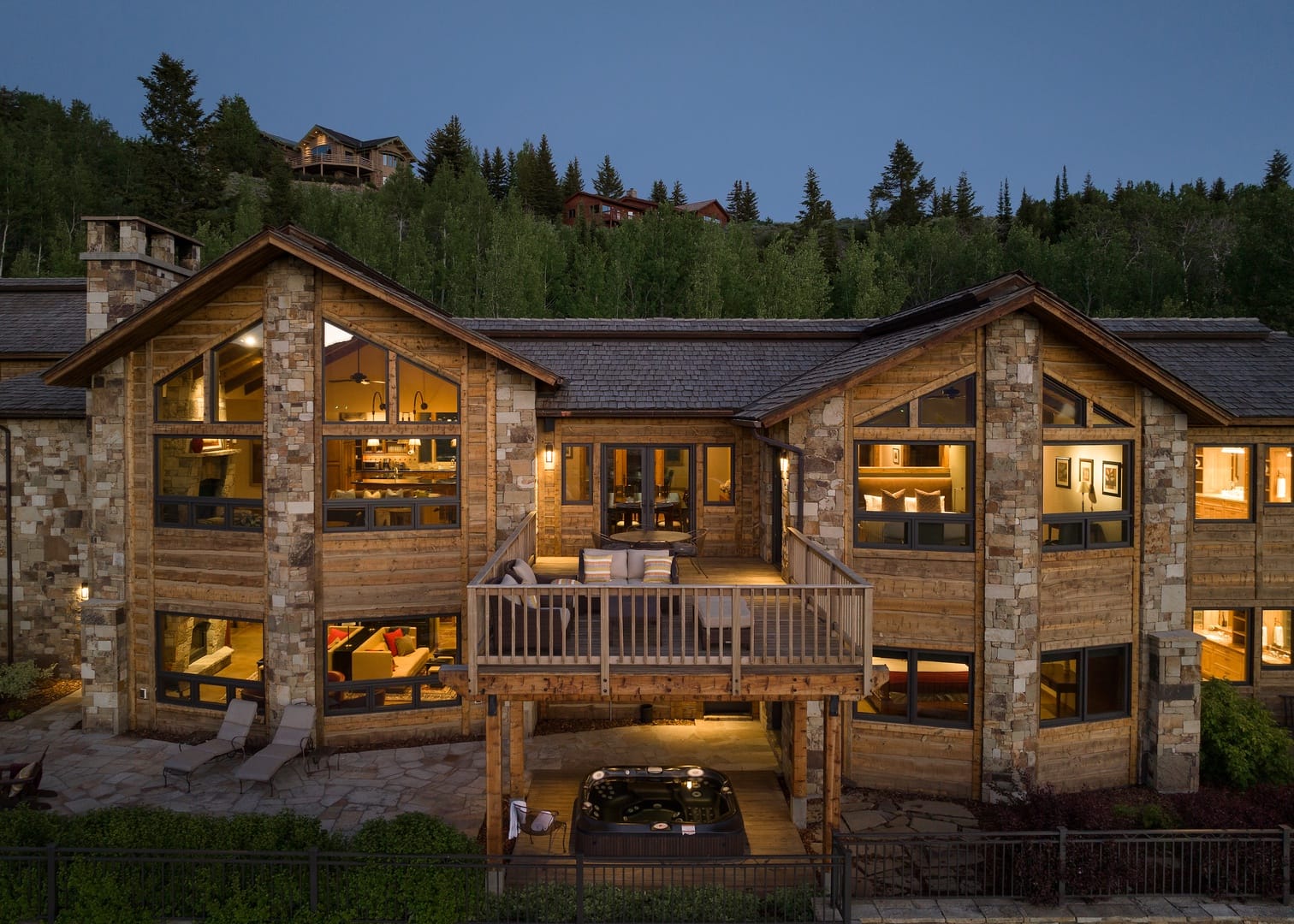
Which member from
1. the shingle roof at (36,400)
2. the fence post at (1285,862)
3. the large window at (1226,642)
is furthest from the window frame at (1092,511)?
the shingle roof at (36,400)

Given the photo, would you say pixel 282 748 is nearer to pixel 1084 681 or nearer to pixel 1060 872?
pixel 1060 872

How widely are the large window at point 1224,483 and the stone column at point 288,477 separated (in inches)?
617

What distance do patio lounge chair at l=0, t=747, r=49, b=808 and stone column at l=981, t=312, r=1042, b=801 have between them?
43.8 feet

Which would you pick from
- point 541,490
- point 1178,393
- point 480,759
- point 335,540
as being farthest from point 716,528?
point 1178,393

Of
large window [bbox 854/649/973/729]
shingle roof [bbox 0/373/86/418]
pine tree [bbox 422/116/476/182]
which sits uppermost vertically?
pine tree [bbox 422/116/476/182]

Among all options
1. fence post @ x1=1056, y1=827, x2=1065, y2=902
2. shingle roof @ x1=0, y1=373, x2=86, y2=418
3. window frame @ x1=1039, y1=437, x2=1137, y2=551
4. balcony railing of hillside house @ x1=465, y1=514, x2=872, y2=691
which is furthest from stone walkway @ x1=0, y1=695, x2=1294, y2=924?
shingle roof @ x1=0, y1=373, x2=86, y2=418

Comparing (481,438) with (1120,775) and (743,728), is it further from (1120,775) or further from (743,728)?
(1120,775)

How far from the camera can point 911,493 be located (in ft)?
37.0

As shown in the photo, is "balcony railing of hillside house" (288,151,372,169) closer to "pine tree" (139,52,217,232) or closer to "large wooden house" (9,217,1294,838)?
"pine tree" (139,52,217,232)

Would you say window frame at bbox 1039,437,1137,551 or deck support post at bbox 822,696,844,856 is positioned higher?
window frame at bbox 1039,437,1137,551

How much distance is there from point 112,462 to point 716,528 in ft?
35.0

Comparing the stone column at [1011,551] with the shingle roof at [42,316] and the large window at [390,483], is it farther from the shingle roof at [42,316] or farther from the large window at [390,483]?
the shingle roof at [42,316]

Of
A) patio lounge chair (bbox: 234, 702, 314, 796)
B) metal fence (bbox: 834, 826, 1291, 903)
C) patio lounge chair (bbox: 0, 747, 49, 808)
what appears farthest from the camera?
patio lounge chair (bbox: 234, 702, 314, 796)

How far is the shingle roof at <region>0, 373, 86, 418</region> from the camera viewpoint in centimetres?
1444
